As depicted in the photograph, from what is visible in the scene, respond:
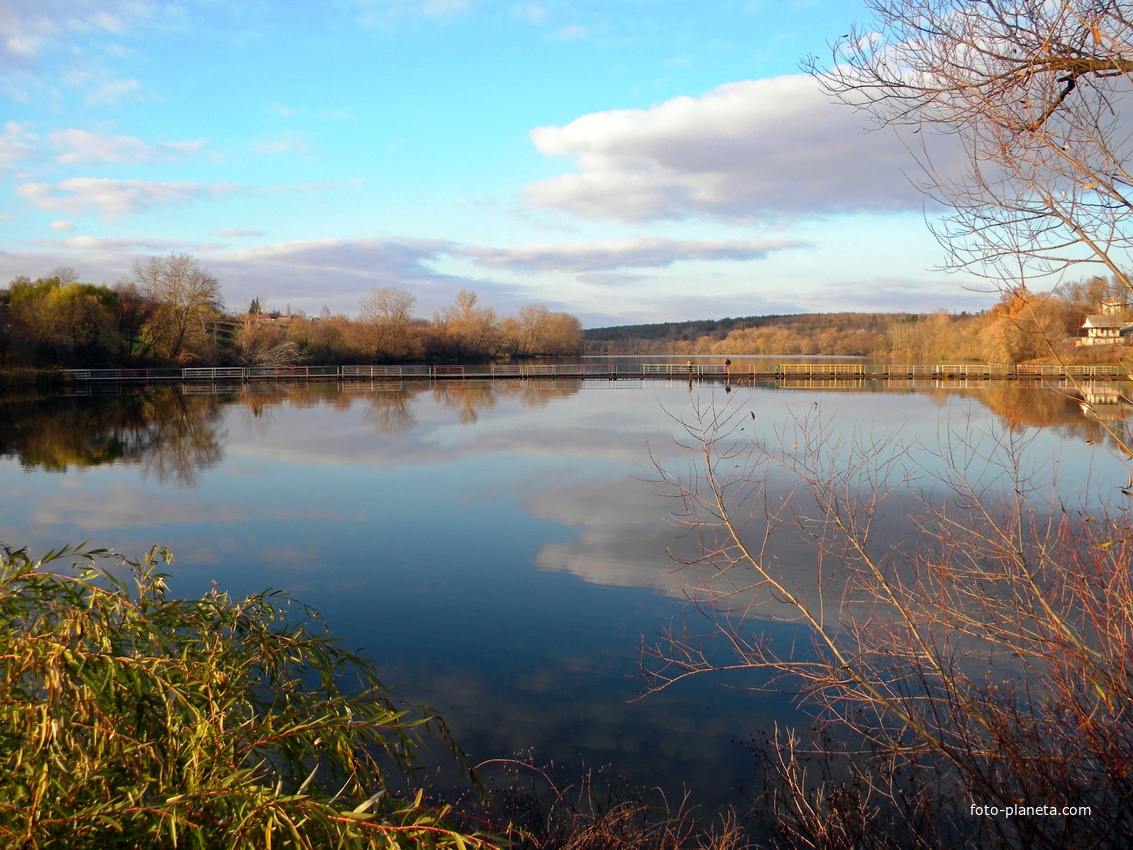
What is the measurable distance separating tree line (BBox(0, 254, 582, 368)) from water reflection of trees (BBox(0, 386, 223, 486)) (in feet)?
26.8

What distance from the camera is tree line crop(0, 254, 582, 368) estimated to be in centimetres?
3756

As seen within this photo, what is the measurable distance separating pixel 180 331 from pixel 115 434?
2924cm

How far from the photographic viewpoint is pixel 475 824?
3.94 m

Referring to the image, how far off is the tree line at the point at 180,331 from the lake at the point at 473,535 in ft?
59.1

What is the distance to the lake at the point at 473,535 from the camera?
17.2 ft

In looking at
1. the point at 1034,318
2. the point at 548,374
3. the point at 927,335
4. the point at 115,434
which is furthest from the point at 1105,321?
the point at 927,335

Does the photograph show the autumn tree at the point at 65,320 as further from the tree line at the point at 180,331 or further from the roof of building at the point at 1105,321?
the roof of building at the point at 1105,321

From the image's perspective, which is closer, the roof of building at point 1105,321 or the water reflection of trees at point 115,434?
the roof of building at point 1105,321

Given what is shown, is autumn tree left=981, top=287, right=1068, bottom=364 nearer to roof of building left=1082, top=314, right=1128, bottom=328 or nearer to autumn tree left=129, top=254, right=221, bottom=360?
roof of building left=1082, top=314, right=1128, bottom=328

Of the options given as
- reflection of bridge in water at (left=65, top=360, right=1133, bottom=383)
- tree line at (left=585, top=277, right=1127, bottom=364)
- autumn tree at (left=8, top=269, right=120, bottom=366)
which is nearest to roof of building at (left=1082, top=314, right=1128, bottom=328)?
tree line at (left=585, top=277, right=1127, bottom=364)

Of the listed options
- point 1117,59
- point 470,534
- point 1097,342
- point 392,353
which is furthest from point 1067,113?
point 392,353

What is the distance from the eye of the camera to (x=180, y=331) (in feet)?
151

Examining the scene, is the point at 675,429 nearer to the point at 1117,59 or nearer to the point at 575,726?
the point at 575,726

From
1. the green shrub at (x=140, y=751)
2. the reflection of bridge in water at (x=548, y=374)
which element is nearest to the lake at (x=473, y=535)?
the green shrub at (x=140, y=751)
